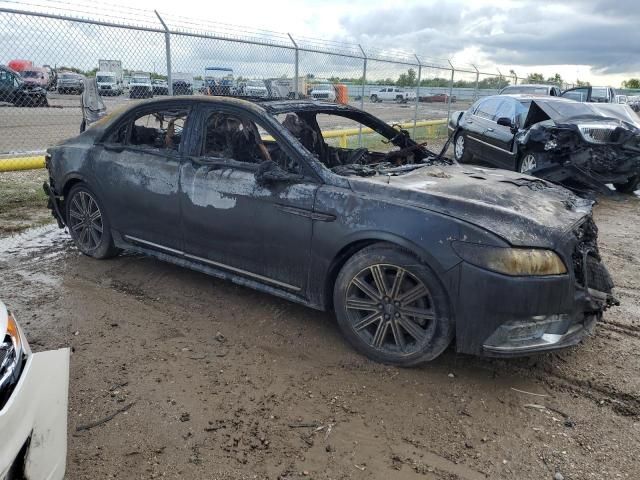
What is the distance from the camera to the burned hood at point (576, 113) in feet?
26.9

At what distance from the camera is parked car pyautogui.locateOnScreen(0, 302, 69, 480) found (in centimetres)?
173

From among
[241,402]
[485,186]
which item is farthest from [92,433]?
[485,186]

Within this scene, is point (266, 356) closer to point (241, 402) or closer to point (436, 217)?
point (241, 402)

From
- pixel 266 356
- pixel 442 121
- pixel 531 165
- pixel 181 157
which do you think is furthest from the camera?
pixel 442 121

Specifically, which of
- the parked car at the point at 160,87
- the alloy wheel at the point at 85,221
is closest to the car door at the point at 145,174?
the alloy wheel at the point at 85,221

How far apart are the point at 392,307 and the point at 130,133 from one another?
9.49ft

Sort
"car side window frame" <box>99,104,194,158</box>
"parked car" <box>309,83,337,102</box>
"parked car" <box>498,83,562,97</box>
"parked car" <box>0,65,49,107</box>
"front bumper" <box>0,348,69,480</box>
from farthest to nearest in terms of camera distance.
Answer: "parked car" <box>498,83,562,97</box>, "parked car" <box>309,83,337,102</box>, "parked car" <box>0,65,49,107</box>, "car side window frame" <box>99,104,194,158</box>, "front bumper" <box>0,348,69,480</box>

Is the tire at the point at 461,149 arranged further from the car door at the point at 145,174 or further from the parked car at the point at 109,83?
the car door at the point at 145,174

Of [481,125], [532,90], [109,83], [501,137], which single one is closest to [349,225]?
[501,137]

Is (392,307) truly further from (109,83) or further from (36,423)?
(109,83)

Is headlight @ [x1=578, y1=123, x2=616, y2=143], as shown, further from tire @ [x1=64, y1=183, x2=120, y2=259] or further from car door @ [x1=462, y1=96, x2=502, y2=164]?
tire @ [x1=64, y1=183, x2=120, y2=259]

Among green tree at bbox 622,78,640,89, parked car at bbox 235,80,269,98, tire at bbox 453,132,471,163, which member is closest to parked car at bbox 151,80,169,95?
parked car at bbox 235,80,269,98

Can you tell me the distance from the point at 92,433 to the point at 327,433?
3.91 feet

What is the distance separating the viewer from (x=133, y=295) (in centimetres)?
435
